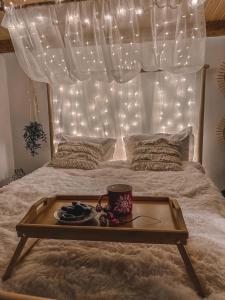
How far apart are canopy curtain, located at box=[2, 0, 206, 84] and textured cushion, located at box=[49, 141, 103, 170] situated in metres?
0.96

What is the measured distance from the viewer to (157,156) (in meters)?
2.61

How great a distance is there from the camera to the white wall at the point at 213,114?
295cm

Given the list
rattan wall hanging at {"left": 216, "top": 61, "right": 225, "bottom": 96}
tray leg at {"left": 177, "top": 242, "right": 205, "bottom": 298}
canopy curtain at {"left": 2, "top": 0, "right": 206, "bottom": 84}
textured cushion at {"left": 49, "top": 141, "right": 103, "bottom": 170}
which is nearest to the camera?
tray leg at {"left": 177, "top": 242, "right": 205, "bottom": 298}

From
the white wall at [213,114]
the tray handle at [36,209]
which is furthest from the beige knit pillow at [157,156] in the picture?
the tray handle at [36,209]

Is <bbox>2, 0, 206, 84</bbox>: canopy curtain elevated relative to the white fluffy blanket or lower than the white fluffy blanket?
elevated

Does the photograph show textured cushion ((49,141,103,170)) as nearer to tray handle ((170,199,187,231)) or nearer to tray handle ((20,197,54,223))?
tray handle ((20,197,54,223))

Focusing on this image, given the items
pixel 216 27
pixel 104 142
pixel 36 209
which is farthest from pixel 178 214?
pixel 216 27

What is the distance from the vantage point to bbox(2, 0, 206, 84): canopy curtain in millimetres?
1825

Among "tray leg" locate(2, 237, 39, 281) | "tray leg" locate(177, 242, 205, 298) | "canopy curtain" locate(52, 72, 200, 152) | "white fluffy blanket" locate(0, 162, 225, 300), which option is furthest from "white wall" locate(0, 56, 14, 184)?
"tray leg" locate(177, 242, 205, 298)

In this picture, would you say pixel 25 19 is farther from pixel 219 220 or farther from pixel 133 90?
pixel 219 220

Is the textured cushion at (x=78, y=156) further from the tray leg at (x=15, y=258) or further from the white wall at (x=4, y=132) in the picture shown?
the tray leg at (x=15, y=258)

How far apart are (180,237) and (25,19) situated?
1.90 meters

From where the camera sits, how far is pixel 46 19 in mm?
1938

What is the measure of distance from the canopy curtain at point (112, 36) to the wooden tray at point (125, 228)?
46.1 inches
